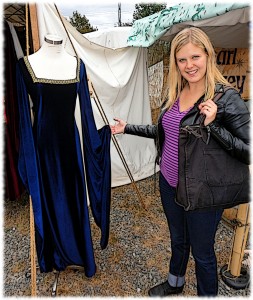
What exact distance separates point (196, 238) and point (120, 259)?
38.2 inches

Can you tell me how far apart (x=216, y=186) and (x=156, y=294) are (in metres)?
0.87

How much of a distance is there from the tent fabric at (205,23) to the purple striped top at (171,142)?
81 centimetres

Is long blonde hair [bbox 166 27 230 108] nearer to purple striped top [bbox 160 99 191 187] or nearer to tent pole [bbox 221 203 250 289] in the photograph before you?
purple striped top [bbox 160 99 191 187]

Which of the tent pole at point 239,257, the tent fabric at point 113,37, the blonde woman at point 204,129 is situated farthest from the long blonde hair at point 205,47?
the tent fabric at point 113,37

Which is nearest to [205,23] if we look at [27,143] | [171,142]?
[171,142]

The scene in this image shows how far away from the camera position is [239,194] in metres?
1.05

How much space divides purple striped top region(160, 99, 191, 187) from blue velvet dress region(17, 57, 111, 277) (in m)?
0.43

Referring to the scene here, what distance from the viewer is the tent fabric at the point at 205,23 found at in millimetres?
1553

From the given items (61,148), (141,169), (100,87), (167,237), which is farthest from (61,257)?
(141,169)

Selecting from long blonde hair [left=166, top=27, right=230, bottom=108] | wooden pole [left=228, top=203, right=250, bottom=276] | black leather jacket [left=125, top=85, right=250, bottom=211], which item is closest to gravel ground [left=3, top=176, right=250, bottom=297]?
wooden pole [left=228, top=203, right=250, bottom=276]

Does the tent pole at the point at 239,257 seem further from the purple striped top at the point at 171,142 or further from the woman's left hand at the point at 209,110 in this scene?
the woman's left hand at the point at 209,110

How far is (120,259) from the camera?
194cm

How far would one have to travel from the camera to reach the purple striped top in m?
1.07

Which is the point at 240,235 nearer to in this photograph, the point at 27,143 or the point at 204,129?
the point at 204,129
